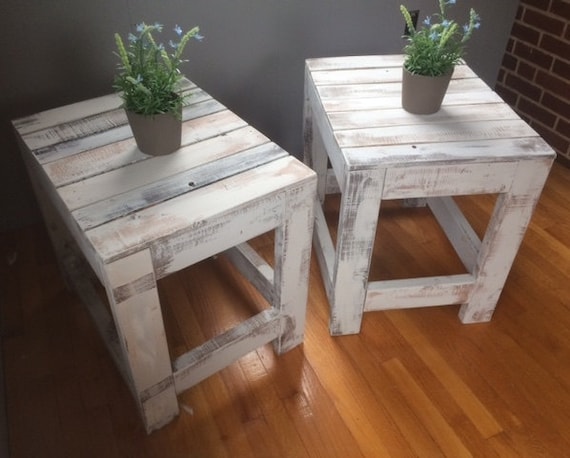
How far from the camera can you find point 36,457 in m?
1.09

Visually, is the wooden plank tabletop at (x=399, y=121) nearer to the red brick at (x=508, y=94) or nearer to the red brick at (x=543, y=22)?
the red brick at (x=543, y=22)

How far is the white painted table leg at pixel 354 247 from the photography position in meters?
1.07

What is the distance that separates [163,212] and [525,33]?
171 cm

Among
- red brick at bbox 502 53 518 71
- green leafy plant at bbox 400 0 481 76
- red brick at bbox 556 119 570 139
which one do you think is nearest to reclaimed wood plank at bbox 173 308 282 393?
green leafy plant at bbox 400 0 481 76

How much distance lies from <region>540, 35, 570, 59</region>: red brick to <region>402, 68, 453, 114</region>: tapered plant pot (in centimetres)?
95

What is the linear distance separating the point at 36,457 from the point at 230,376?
45 centimetres

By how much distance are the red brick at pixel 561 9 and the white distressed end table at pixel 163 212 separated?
1366 mm

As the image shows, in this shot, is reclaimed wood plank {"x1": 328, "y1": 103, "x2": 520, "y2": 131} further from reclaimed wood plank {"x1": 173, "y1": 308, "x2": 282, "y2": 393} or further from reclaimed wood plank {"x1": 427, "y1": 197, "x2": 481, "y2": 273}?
reclaimed wood plank {"x1": 173, "y1": 308, "x2": 282, "y2": 393}

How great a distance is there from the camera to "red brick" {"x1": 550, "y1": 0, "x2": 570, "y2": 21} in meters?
1.78

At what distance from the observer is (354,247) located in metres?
1.17

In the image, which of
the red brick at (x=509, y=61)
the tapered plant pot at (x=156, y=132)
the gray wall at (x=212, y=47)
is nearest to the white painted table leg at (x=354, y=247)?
the tapered plant pot at (x=156, y=132)

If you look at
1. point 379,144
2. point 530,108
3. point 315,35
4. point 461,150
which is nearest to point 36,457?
point 379,144

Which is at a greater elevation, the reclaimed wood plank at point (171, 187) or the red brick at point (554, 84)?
the reclaimed wood plank at point (171, 187)

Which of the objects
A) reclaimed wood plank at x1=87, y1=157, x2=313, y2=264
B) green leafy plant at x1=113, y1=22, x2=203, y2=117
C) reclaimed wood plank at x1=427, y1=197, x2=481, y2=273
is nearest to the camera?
reclaimed wood plank at x1=87, y1=157, x2=313, y2=264
